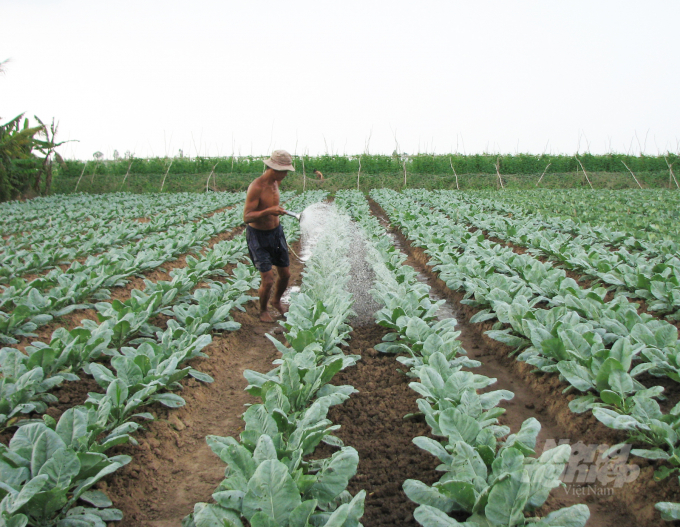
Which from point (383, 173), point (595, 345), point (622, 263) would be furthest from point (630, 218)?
point (383, 173)

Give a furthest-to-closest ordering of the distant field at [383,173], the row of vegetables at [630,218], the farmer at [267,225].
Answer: the distant field at [383,173]
the row of vegetables at [630,218]
the farmer at [267,225]

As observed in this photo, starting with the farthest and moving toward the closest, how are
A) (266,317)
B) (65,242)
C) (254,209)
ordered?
(65,242) < (266,317) < (254,209)

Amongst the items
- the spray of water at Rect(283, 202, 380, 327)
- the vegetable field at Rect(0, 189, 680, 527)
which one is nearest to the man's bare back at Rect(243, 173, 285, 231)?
the vegetable field at Rect(0, 189, 680, 527)

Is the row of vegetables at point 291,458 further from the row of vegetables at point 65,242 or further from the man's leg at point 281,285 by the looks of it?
the row of vegetables at point 65,242

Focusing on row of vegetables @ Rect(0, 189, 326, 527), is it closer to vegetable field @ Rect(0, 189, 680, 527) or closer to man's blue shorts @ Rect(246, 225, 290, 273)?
vegetable field @ Rect(0, 189, 680, 527)

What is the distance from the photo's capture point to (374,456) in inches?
93.5

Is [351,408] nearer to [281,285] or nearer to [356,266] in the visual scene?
[281,285]

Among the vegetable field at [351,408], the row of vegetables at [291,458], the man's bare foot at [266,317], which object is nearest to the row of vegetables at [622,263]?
the vegetable field at [351,408]

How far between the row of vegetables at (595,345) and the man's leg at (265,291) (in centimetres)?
222

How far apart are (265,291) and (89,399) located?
2.58m

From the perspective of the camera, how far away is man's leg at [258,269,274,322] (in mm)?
4898

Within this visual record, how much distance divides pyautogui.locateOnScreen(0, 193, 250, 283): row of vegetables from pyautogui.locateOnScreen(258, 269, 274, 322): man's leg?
3878mm

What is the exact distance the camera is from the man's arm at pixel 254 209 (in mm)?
4656

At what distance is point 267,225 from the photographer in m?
4.88
